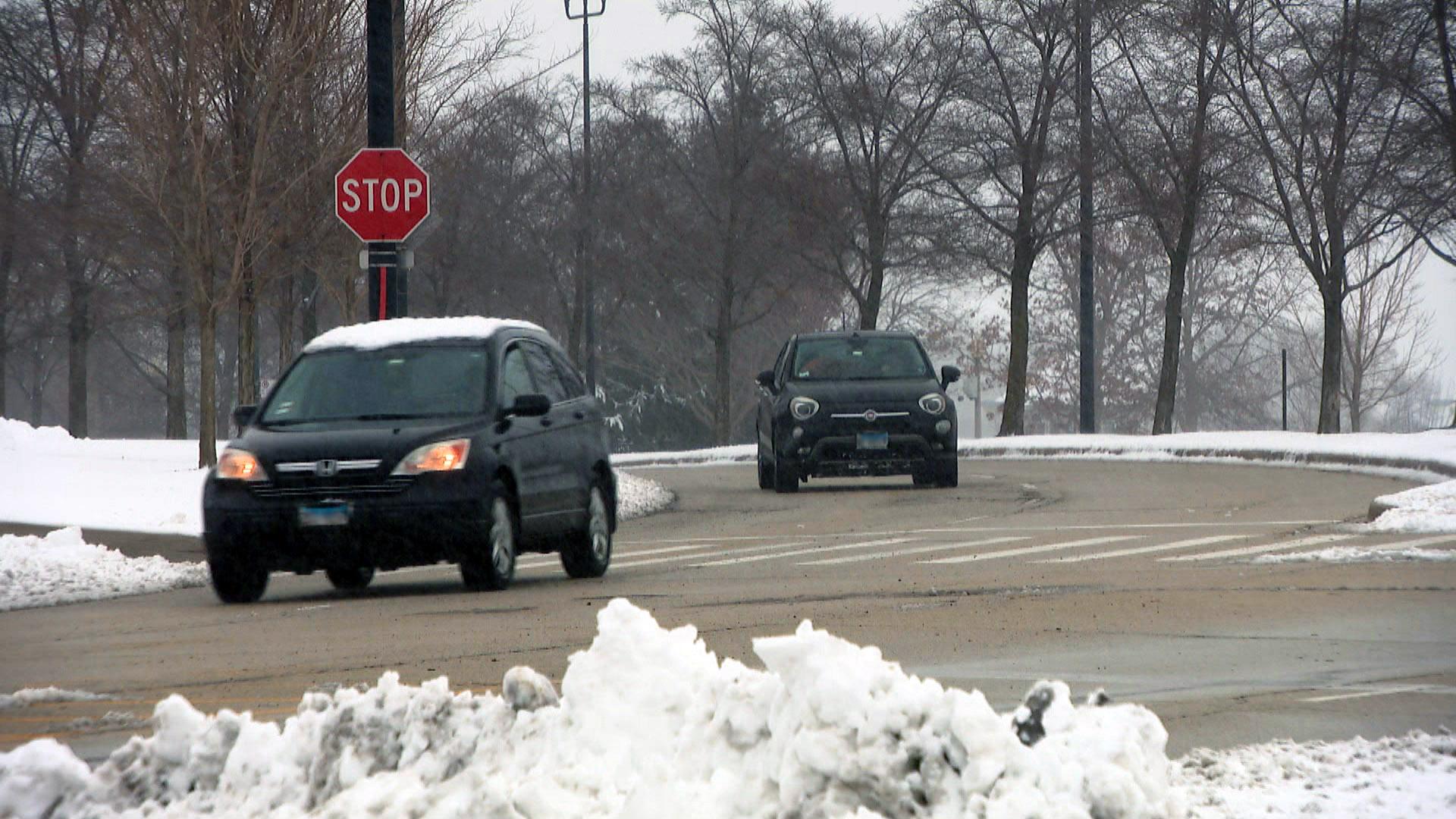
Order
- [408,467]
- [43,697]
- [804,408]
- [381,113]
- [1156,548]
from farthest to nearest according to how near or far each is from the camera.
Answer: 1. [804,408]
2. [381,113]
3. [1156,548]
4. [408,467]
5. [43,697]

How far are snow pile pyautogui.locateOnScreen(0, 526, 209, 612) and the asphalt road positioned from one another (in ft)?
1.50

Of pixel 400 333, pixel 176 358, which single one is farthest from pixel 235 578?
pixel 176 358

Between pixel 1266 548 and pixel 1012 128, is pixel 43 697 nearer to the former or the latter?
pixel 1266 548

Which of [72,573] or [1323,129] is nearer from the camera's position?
[72,573]

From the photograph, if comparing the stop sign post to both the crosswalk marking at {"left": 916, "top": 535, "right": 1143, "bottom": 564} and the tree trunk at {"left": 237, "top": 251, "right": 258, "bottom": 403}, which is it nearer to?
the crosswalk marking at {"left": 916, "top": 535, "right": 1143, "bottom": 564}

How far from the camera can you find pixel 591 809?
4469 millimetres

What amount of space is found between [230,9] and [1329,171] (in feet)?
70.9

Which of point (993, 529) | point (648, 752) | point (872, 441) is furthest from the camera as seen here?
point (872, 441)

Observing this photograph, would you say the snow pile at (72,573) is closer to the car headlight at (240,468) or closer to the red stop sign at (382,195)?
the car headlight at (240,468)

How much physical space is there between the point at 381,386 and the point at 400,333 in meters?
0.53

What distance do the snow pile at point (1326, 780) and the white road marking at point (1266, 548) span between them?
24.6 ft

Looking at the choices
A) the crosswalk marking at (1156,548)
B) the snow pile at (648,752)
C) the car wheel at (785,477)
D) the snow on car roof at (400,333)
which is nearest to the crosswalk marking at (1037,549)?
the crosswalk marking at (1156,548)

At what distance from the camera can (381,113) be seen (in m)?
17.3

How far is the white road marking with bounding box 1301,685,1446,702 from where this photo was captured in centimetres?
702
